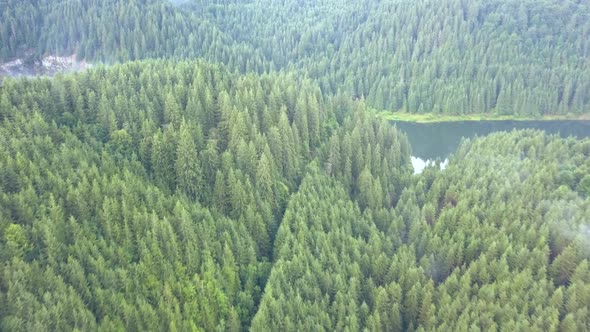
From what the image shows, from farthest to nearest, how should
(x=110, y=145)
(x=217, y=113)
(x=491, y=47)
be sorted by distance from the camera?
(x=491, y=47)
(x=217, y=113)
(x=110, y=145)

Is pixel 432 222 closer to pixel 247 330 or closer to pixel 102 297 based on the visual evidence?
pixel 247 330

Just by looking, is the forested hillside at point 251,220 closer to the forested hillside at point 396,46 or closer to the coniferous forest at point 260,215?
the coniferous forest at point 260,215

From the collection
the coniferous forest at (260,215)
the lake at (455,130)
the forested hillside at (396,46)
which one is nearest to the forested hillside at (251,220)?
the coniferous forest at (260,215)

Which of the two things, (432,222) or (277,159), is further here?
(277,159)

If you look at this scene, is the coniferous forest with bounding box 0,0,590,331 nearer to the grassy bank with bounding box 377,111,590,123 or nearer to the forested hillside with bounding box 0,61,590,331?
Answer: the forested hillside with bounding box 0,61,590,331

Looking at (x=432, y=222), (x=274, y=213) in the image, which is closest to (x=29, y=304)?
(x=274, y=213)

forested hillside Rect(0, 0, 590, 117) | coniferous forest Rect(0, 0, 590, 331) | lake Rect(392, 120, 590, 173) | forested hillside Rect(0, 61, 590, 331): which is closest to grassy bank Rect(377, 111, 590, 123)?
forested hillside Rect(0, 0, 590, 117)
